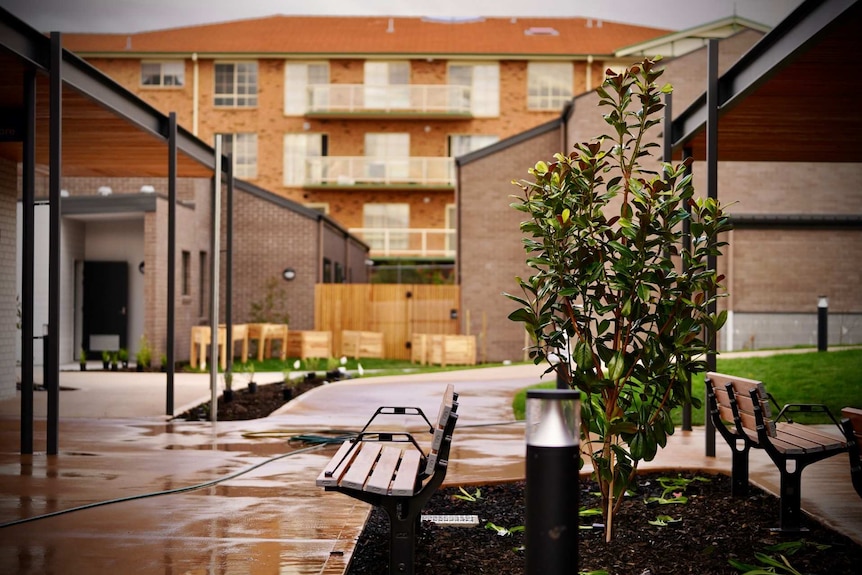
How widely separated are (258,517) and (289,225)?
1984 centimetres

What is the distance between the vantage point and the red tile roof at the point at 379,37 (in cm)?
3900

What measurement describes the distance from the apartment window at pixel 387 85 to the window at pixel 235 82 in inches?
181

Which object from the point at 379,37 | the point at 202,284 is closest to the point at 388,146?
the point at 379,37

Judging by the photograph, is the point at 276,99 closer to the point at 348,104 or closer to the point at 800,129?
the point at 348,104

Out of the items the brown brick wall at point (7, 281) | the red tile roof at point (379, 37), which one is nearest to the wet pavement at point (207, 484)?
the brown brick wall at point (7, 281)

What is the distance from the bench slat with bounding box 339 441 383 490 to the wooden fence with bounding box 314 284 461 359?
1955 cm

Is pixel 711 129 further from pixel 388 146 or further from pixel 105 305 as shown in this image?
pixel 388 146

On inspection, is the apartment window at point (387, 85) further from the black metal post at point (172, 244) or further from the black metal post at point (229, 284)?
the black metal post at point (172, 244)

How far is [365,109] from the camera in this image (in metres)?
38.2

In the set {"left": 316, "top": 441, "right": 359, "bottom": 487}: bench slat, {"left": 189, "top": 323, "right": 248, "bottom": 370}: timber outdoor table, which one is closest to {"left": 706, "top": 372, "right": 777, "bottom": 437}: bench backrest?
{"left": 316, "top": 441, "right": 359, "bottom": 487}: bench slat

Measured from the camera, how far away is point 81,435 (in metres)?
10.2

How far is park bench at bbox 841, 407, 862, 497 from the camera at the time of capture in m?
4.89

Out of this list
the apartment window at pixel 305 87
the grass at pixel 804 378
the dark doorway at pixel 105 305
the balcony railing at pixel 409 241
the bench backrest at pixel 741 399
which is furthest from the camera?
the apartment window at pixel 305 87

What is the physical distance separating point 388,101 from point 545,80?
248 inches
